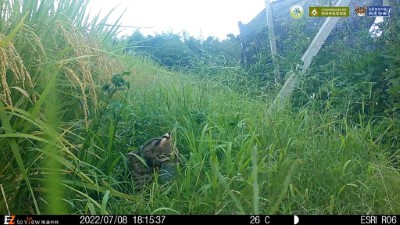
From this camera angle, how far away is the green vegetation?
164cm

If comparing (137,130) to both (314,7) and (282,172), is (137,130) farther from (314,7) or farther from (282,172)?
(314,7)

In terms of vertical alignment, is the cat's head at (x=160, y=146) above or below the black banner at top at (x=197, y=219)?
above

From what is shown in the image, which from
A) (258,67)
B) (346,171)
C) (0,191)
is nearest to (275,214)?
(346,171)

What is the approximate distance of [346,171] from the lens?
5.98 ft

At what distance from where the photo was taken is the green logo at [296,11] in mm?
2200

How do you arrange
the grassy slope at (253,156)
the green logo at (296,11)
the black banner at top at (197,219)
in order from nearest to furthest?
the black banner at top at (197,219) → the grassy slope at (253,156) → the green logo at (296,11)

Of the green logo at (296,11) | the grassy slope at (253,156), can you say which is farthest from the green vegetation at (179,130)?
the green logo at (296,11)

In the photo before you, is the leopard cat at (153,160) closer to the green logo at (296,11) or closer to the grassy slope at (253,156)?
the grassy slope at (253,156)

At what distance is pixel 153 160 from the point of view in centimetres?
188

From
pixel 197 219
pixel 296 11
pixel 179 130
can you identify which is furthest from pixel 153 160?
pixel 296 11

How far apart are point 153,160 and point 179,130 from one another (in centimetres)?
21

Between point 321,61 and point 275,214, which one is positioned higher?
point 321,61

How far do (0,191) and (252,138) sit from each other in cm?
99

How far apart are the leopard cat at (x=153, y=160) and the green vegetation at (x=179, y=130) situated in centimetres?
5
